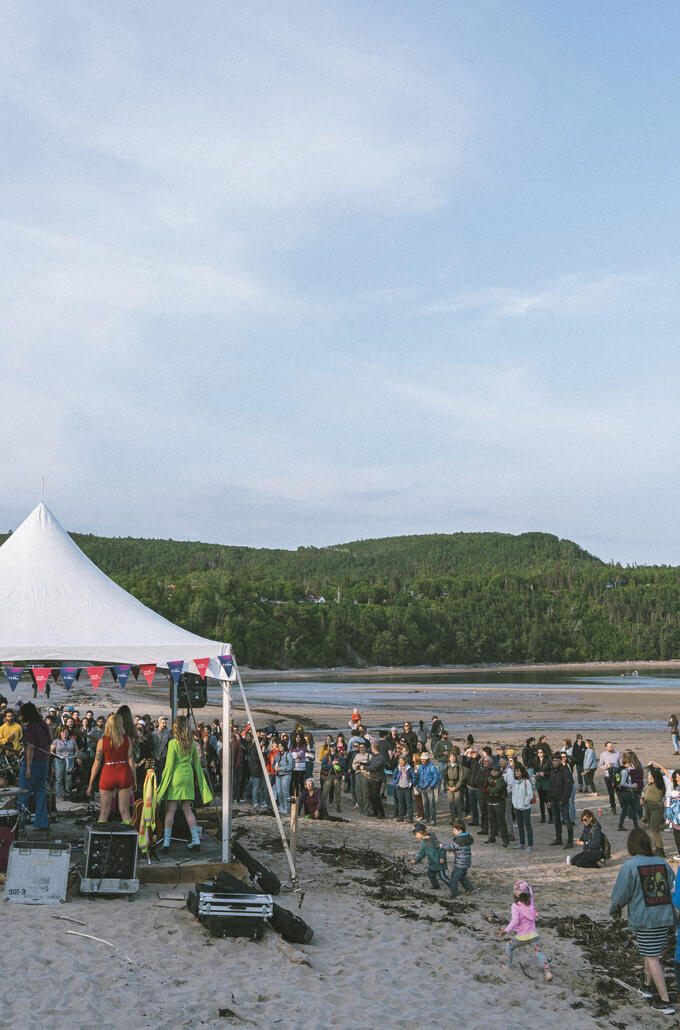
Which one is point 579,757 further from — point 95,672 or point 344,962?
point 344,962

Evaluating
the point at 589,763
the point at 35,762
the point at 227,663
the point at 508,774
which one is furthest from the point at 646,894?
the point at 589,763

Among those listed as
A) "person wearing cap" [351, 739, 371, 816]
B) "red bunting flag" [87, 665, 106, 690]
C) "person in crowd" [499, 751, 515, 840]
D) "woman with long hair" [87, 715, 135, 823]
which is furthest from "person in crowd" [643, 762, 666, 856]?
"red bunting flag" [87, 665, 106, 690]

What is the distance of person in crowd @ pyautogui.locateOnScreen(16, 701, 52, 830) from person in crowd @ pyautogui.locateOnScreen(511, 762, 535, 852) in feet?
24.1

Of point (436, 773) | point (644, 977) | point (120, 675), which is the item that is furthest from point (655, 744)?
point (644, 977)

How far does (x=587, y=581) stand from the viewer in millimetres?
179750

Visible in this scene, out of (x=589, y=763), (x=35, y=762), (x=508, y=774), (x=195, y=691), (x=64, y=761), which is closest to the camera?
(x=35, y=762)

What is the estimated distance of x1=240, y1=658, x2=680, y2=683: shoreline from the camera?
9544 centimetres

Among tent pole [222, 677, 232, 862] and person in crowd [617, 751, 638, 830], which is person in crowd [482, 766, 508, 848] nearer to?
person in crowd [617, 751, 638, 830]

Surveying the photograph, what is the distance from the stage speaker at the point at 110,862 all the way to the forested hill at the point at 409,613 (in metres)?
96.2

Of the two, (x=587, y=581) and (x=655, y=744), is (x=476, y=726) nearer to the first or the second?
(x=655, y=744)

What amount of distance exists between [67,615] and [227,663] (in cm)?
233

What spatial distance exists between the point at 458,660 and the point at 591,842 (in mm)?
118973

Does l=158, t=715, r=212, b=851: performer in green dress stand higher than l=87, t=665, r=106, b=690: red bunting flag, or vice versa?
l=87, t=665, r=106, b=690: red bunting flag

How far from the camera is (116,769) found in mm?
10086
